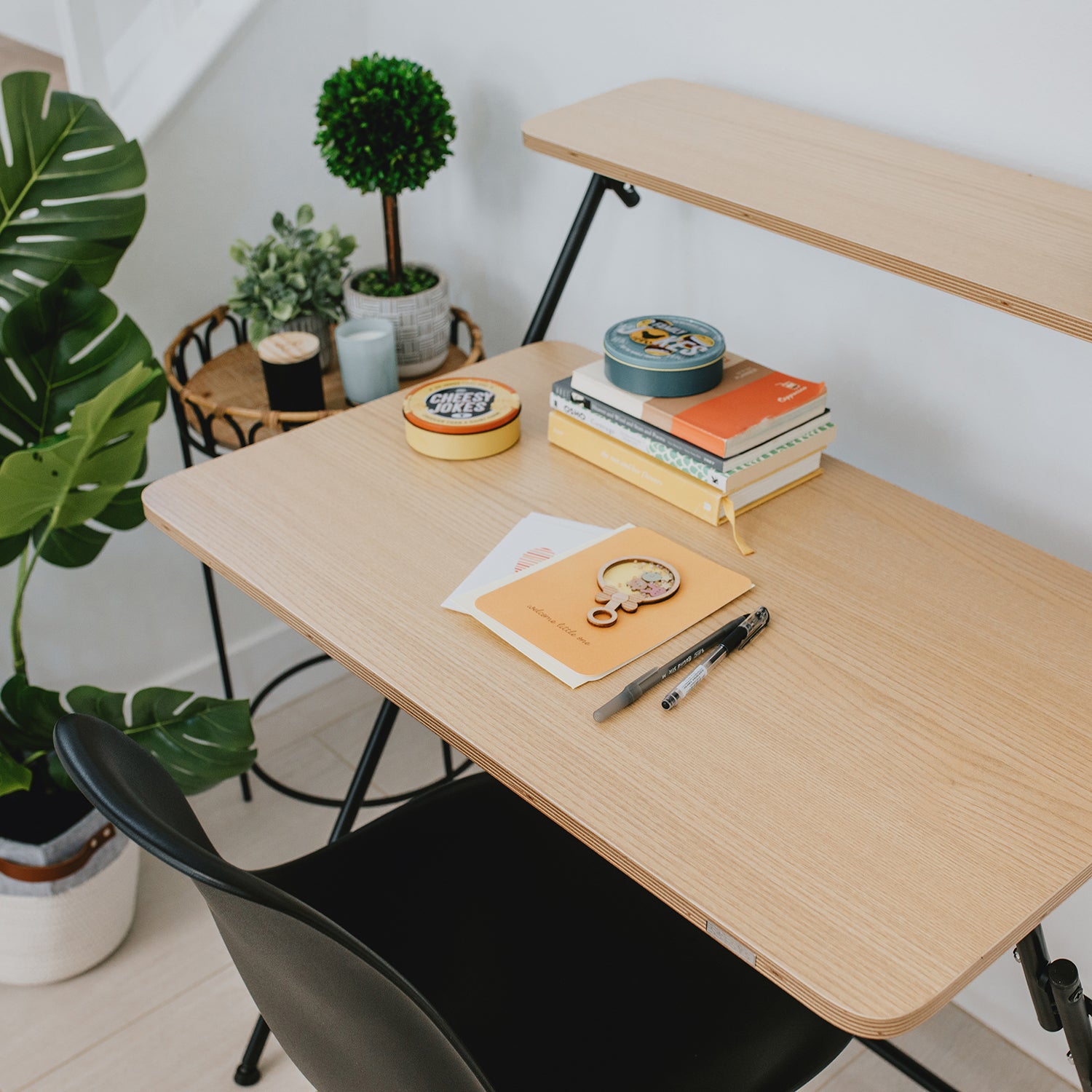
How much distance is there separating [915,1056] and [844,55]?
1259 mm

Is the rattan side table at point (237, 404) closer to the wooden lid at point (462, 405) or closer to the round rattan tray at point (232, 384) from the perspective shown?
the round rattan tray at point (232, 384)

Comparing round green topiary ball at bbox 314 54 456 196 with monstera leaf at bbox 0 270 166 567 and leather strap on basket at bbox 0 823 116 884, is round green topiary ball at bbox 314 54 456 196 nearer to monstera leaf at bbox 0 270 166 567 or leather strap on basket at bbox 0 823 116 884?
monstera leaf at bbox 0 270 166 567

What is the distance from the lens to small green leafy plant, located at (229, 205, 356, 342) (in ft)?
5.21

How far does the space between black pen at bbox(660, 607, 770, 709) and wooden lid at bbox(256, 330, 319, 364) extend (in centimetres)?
75

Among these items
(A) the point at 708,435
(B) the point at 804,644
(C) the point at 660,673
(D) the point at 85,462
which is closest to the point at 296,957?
(C) the point at 660,673

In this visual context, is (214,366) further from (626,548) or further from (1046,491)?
(1046,491)

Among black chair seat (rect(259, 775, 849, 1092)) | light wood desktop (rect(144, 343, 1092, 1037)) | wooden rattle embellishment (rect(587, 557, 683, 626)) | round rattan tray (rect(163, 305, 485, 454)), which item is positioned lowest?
black chair seat (rect(259, 775, 849, 1092))

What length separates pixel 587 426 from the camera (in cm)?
123

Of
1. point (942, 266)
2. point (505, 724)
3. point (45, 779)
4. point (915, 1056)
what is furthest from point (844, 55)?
point (45, 779)

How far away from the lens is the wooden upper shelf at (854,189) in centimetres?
95

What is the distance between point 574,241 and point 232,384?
552 mm

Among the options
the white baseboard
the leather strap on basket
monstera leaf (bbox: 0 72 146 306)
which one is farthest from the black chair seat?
the white baseboard

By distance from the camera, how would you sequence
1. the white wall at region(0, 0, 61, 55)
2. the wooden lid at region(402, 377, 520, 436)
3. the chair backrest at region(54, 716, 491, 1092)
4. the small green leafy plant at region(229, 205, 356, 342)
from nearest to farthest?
the chair backrest at region(54, 716, 491, 1092)
the wooden lid at region(402, 377, 520, 436)
the small green leafy plant at region(229, 205, 356, 342)
the white wall at region(0, 0, 61, 55)

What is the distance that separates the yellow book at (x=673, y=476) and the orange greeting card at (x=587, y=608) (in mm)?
71
